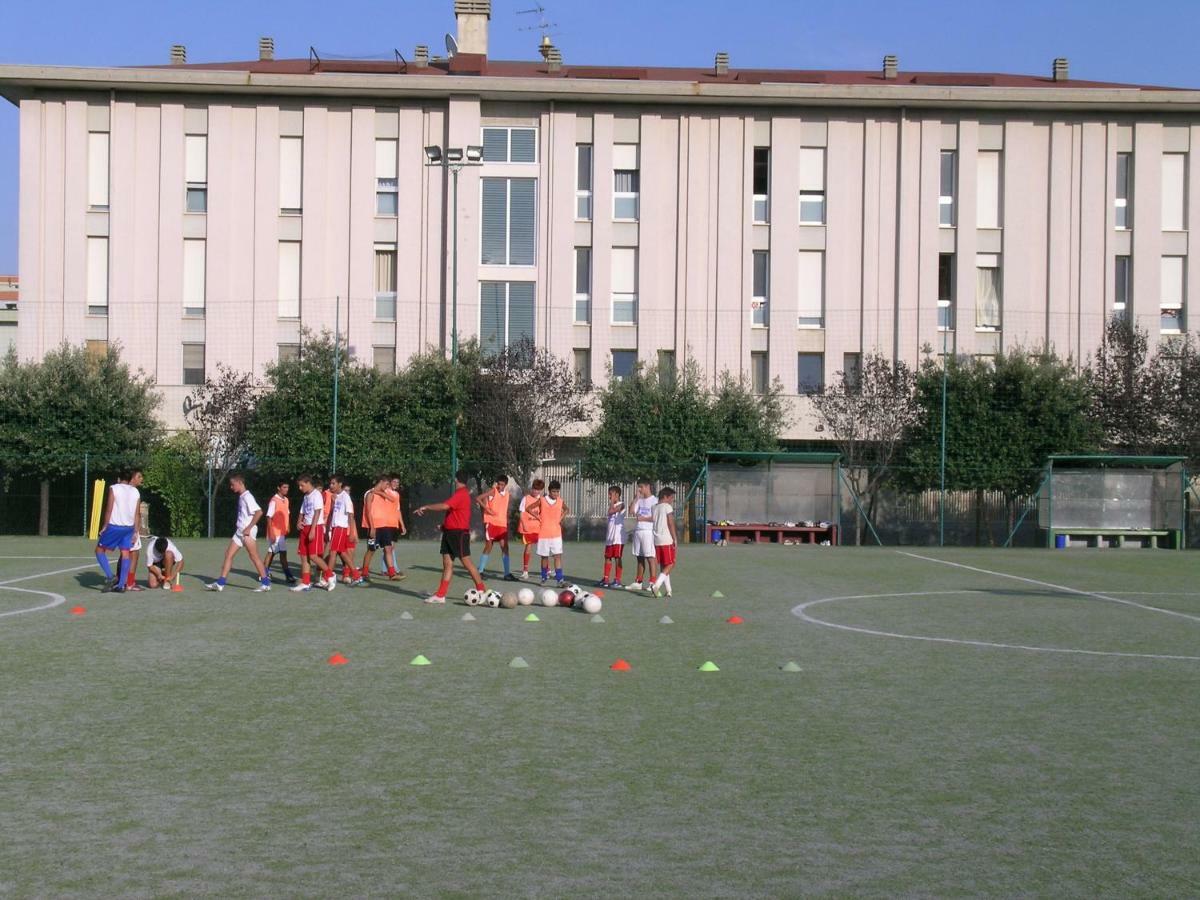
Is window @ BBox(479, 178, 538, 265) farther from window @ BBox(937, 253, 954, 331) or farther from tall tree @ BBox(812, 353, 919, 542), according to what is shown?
window @ BBox(937, 253, 954, 331)

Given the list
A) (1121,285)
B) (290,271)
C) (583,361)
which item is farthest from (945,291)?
(290,271)

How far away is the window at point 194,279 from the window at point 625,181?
46.6 ft

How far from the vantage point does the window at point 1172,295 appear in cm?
4562

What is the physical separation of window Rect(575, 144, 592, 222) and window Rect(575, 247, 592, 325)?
119cm

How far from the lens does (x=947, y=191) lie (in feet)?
150

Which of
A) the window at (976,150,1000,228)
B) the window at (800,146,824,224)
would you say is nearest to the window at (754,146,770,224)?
the window at (800,146,824,224)

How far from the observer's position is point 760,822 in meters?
6.43

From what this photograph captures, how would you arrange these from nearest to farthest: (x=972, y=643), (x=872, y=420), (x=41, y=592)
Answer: (x=972, y=643)
(x=41, y=592)
(x=872, y=420)

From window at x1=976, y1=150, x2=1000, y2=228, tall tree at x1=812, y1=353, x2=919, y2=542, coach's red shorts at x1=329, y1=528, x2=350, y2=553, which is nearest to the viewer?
coach's red shorts at x1=329, y1=528, x2=350, y2=553

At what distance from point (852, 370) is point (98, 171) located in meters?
26.3

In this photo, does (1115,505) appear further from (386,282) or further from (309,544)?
(309,544)

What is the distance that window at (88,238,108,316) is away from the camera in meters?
45.0

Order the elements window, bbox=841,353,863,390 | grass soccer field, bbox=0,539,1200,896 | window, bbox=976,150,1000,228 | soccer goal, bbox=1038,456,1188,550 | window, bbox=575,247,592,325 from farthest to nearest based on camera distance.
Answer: window, bbox=976,150,1000,228 < window, bbox=575,247,592,325 < window, bbox=841,353,863,390 < soccer goal, bbox=1038,456,1188,550 < grass soccer field, bbox=0,539,1200,896

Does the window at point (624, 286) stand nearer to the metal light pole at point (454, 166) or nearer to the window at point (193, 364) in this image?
the metal light pole at point (454, 166)
